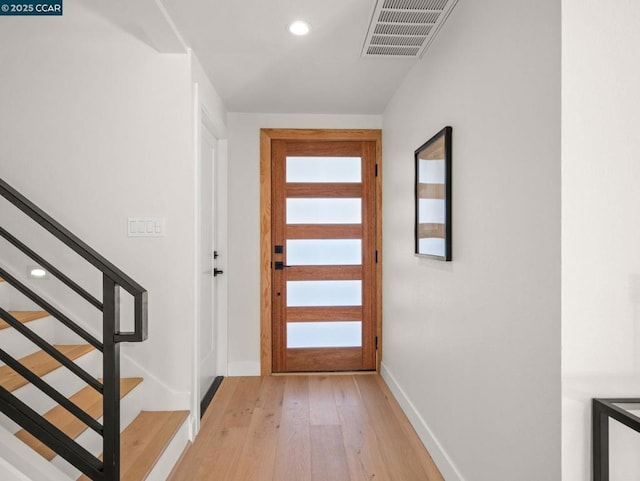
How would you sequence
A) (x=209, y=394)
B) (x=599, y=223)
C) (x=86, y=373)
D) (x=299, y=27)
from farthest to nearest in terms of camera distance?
(x=209, y=394) < (x=299, y=27) < (x=86, y=373) < (x=599, y=223)

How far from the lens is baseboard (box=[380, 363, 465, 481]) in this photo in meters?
2.02

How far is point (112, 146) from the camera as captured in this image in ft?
7.96

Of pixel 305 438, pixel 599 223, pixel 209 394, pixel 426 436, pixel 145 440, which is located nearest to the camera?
pixel 599 223

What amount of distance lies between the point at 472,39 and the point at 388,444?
7.14ft

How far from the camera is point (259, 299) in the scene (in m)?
3.74

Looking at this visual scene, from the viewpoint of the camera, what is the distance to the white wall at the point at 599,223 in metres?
1.19

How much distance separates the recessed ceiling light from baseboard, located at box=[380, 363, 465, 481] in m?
2.31

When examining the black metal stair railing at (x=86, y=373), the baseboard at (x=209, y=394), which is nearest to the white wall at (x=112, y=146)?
the baseboard at (x=209, y=394)

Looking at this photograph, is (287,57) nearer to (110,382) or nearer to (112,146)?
(112,146)

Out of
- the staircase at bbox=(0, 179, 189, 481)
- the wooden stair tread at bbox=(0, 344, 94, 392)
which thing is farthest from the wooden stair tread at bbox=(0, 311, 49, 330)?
the wooden stair tread at bbox=(0, 344, 94, 392)

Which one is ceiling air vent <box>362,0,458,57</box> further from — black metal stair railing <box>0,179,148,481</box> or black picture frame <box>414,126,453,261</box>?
black metal stair railing <box>0,179,148,481</box>

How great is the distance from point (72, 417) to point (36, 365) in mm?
315

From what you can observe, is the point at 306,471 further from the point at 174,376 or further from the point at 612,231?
the point at 612,231

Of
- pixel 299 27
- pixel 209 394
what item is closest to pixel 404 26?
pixel 299 27
